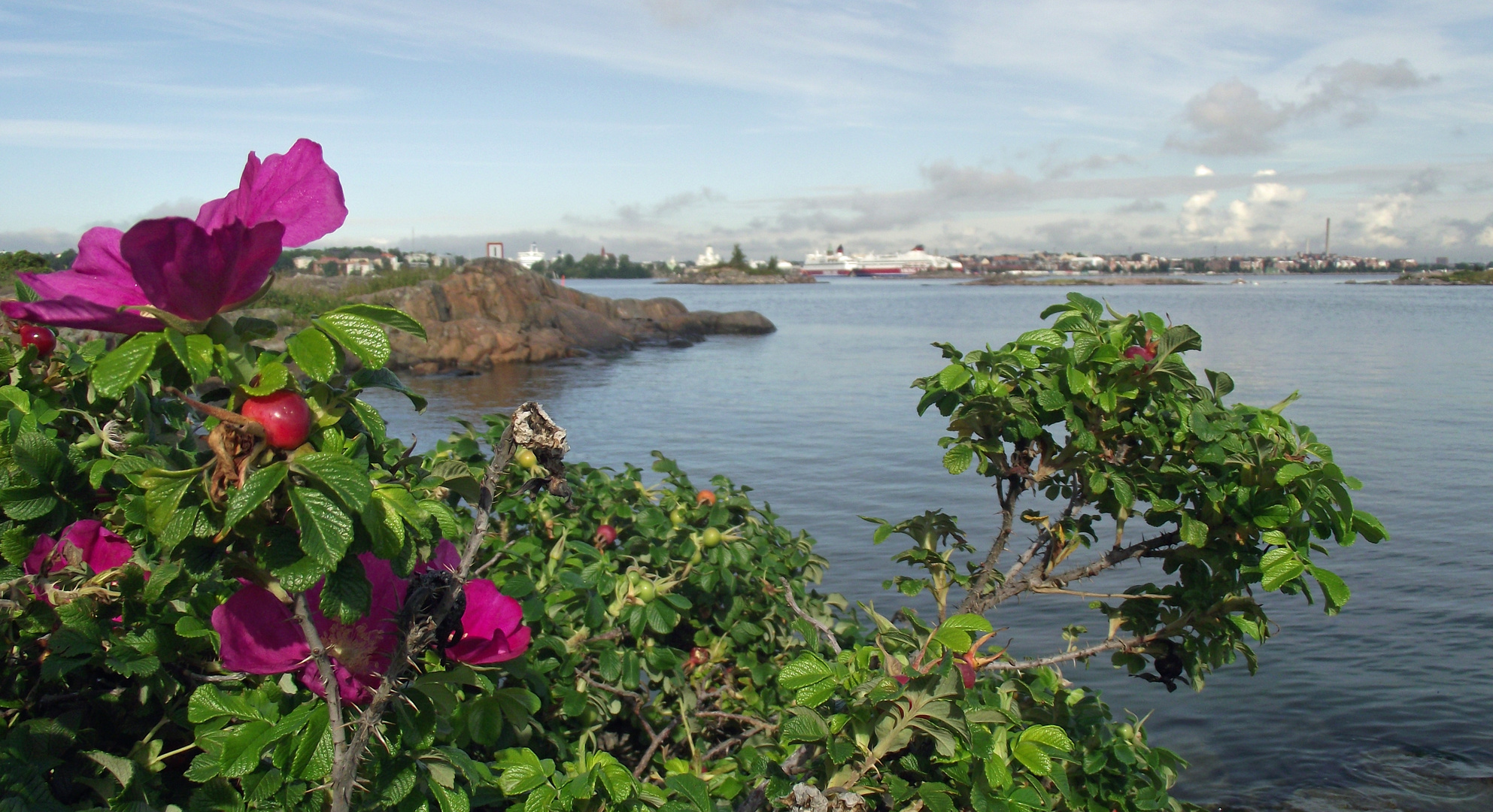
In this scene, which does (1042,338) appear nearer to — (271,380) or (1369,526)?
(1369,526)

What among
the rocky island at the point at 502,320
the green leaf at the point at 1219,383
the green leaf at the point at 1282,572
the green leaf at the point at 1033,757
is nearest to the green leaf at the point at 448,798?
the green leaf at the point at 1033,757

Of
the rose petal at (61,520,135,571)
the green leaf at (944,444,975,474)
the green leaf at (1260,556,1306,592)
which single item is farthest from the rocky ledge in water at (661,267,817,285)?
the rose petal at (61,520,135,571)

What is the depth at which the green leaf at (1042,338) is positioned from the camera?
2506 millimetres

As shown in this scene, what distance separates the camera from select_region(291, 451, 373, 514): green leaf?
930 mm

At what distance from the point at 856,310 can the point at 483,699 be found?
58730mm

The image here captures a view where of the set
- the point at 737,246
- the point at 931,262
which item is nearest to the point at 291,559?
the point at 737,246

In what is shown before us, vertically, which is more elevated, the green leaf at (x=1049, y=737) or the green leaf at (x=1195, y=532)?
the green leaf at (x=1195, y=532)

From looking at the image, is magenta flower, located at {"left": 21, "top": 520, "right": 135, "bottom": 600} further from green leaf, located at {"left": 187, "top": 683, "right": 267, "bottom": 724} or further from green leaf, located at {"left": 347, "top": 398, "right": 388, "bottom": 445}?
green leaf, located at {"left": 347, "top": 398, "right": 388, "bottom": 445}

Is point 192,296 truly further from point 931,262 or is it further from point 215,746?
point 931,262

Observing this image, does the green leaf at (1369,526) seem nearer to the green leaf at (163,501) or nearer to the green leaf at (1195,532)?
the green leaf at (1195,532)

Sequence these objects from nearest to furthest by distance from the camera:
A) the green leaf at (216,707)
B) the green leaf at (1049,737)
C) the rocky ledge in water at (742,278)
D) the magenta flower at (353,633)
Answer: the magenta flower at (353,633), the green leaf at (216,707), the green leaf at (1049,737), the rocky ledge in water at (742,278)

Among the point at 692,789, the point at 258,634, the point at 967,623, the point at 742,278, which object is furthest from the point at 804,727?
the point at 742,278

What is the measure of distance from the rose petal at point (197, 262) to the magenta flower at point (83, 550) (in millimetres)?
990

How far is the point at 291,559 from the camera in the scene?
1017mm
